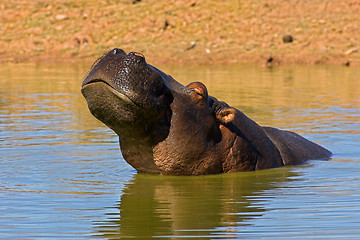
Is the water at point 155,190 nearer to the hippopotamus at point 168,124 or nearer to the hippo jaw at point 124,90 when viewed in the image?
the hippopotamus at point 168,124

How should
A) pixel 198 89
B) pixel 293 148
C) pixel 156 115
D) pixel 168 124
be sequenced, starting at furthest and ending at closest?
pixel 293 148
pixel 198 89
pixel 168 124
pixel 156 115

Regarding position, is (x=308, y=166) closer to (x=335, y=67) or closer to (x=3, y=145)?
(x=3, y=145)

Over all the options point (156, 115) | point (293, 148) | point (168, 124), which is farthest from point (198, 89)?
point (293, 148)

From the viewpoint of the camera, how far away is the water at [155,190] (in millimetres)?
5109

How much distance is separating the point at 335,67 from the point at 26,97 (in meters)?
12.3

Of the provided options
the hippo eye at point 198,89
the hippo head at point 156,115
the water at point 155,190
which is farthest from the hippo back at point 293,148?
the hippo eye at point 198,89

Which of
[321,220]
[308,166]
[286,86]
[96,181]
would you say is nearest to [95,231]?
[321,220]

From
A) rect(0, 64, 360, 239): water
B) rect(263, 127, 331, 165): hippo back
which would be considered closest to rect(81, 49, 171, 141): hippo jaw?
rect(0, 64, 360, 239): water

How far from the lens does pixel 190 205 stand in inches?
238

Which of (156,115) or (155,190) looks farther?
(155,190)

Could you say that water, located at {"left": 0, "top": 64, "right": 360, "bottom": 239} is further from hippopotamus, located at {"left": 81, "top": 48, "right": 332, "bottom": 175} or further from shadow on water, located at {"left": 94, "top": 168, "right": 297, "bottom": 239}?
hippopotamus, located at {"left": 81, "top": 48, "right": 332, "bottom": 175}

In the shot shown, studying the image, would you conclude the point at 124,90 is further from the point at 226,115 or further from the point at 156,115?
the point at 226,115

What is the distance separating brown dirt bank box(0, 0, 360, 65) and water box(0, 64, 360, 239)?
12.9 meters

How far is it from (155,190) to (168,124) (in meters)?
0.67
